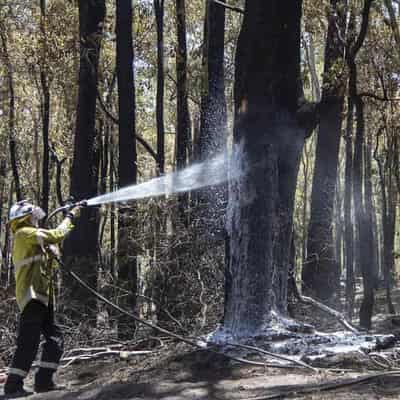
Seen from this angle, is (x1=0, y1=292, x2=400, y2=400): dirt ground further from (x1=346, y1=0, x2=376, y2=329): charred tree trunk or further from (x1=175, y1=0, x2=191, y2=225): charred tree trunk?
(x1=175, y1=0, x2=191, y2=225): charred tree trunk

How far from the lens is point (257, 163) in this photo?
730 centimetres

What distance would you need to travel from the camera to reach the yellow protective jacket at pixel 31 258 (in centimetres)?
692

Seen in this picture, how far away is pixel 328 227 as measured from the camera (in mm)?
14250

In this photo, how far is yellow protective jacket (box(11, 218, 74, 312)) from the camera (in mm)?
6922

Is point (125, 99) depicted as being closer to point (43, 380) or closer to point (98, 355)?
point (98, 355)

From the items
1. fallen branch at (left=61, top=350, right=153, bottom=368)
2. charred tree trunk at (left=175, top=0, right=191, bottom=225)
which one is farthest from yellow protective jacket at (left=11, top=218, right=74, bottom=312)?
charred tree trunk at (left=175, top=0, right=191, bottom=225)

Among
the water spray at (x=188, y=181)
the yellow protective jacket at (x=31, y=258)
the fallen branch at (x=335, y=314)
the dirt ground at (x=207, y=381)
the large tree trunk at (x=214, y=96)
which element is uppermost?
the large tree trunk at (x=214, y=96)

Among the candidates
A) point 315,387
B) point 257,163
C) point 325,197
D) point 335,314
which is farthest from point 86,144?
point 315,387

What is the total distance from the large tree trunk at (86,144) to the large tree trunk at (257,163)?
5.37m

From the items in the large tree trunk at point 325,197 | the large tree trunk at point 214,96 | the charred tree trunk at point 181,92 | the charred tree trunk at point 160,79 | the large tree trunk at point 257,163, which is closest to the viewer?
the large tree trunk at point 257,163

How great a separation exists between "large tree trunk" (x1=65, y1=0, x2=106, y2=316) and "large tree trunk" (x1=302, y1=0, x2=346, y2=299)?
14.6 feet

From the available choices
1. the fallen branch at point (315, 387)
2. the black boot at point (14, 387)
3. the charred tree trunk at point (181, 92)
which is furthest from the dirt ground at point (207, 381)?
the charred tree trunk at point (181, 92)

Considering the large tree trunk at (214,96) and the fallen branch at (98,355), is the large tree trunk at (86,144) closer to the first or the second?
the large tree trunk at (214,96)

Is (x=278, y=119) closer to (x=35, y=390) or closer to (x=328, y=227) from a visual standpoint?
(x=35, y=390)
